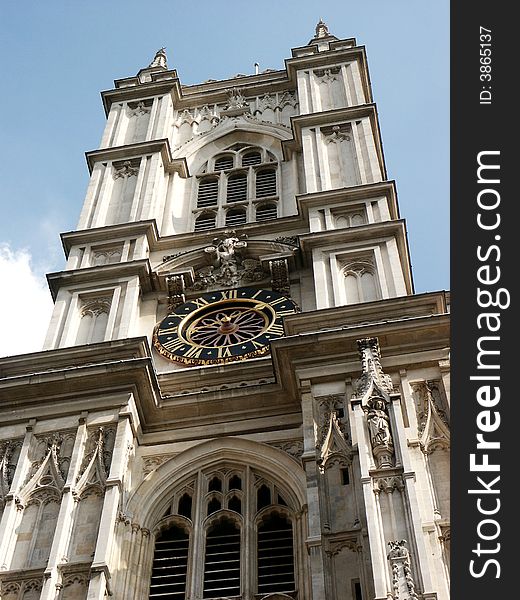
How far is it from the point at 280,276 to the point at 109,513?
37.0ft

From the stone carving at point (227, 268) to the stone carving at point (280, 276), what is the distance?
0.61 metres

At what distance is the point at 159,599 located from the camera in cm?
2056

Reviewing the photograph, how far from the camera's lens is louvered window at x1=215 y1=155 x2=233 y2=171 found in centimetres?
3931

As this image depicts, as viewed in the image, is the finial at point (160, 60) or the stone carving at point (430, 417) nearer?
the stone carving at point (430, 417)

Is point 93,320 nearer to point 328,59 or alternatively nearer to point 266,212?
point 266,212

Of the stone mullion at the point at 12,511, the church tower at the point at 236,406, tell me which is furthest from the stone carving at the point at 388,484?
the stone mullion at the point at 12,511

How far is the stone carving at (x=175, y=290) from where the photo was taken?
30062 mm

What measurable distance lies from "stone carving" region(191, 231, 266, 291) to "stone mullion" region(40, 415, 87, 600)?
8.58 meters

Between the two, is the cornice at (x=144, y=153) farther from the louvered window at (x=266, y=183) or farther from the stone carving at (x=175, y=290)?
the stone carving at (x=175, y=290)

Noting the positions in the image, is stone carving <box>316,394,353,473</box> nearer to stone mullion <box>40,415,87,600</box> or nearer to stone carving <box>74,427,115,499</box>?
stone carving <box>74,427,115,499</box>

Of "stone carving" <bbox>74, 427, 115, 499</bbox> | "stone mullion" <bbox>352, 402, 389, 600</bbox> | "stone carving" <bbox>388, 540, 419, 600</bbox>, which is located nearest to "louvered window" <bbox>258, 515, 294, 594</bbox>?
"stone mullion" <bbox>352, 402, 389, 600</bbox>

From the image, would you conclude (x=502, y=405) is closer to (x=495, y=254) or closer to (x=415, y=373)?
(x=495, y=254)

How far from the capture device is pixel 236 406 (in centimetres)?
2459

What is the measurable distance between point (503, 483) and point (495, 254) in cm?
370
